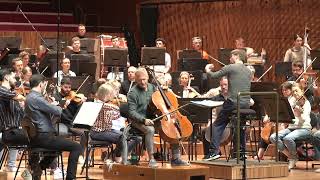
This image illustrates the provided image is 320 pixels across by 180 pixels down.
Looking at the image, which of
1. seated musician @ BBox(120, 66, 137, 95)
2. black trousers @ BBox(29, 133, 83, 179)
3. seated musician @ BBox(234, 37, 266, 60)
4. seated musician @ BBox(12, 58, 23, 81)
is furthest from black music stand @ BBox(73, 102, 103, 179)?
seated musician @ BBox(234, 37, 266, 60)

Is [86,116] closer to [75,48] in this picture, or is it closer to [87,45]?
[75,48]

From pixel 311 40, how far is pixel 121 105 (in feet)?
22.5

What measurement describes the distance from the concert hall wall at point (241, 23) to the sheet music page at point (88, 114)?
8.33 meters

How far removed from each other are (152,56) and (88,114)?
5115mm

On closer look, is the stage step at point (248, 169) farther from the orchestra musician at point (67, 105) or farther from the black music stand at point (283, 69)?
the black music stand at point (283, 69)

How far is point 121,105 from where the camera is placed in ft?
36.7

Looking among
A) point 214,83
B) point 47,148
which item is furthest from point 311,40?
point 47,148

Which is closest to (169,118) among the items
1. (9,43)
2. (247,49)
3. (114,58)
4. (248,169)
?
(248,169)

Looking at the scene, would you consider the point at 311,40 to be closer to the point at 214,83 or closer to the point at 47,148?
the point at 214,83

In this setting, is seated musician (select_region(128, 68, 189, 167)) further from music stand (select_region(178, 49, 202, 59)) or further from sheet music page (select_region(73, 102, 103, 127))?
music stand (select_region(178, 49, 202, 59))

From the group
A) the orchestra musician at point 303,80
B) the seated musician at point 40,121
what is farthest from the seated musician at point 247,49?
the seated musician at point 40,121

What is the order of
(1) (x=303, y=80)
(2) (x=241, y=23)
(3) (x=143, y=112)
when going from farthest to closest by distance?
(2) (x=241, y=23)
(1) (x=303, y=80)
(3) (x=143, y=112)

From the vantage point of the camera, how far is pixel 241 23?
700 inches

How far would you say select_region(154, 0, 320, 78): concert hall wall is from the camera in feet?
56.0
